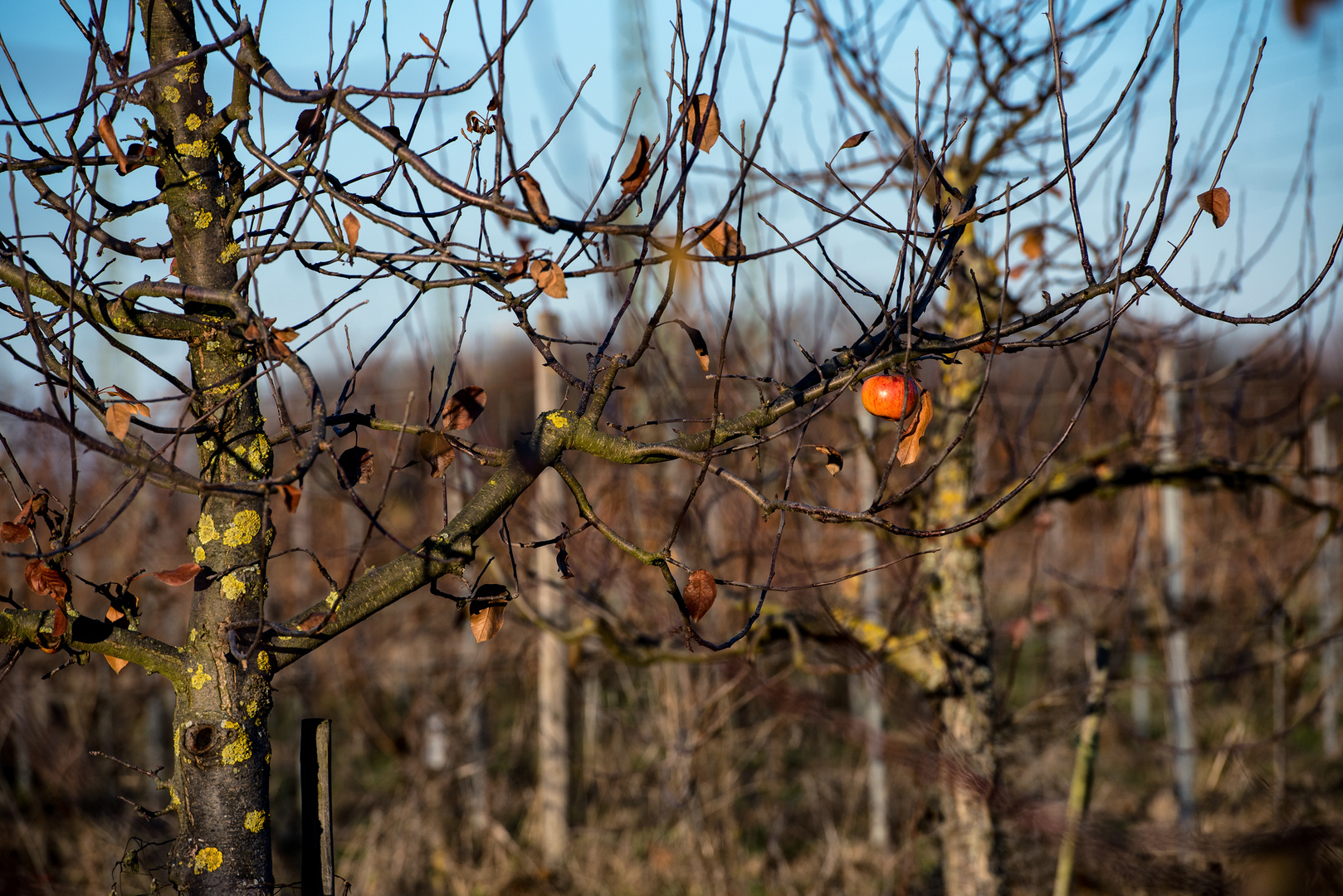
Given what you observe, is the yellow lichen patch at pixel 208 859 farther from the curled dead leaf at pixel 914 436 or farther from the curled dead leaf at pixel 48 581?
the curled dead leaf at pixel 914 436

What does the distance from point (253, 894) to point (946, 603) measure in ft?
7.31

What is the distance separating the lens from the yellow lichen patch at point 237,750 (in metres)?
1.39

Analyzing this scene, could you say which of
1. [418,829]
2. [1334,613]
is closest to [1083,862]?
[418,829]

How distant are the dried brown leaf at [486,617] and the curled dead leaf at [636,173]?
0.74 metres

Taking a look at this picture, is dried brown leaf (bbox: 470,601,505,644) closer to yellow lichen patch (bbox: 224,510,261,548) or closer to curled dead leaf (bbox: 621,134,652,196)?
yellow lichen patch (bbox: 224,510,261,548)

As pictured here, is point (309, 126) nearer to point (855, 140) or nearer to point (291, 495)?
point (291, 495)

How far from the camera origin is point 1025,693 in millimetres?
7398

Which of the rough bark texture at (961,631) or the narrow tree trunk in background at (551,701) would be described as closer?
the rough bark texture at (961,631)

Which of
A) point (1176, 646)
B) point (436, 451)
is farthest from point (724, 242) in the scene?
point (1176, 646)

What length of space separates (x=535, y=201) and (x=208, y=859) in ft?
3.68

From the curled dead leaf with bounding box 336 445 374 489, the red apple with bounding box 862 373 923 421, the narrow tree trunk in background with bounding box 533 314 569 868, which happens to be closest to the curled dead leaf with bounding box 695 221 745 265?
the red apple with bounding box 862 373 923 421

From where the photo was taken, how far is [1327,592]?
6.69 meters

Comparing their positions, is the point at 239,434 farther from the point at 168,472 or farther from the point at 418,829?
the point at 418,829

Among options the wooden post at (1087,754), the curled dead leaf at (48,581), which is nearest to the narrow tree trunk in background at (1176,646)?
the wooden post at (1087,754)
